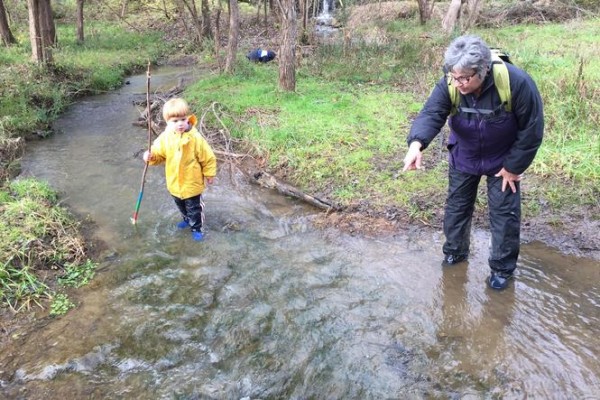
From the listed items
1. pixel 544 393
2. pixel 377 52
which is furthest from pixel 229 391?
pixel 377 52

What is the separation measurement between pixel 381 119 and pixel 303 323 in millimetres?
5095

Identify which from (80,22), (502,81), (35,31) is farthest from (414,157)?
(80,22)

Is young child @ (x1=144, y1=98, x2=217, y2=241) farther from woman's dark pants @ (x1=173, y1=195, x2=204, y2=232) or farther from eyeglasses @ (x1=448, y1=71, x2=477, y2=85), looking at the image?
eyeglasses @ (x1=448, y1=71, x2=477, y2=85)

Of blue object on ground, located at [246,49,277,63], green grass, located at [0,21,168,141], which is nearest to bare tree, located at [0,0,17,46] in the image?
green grass, located at [0,21,168,141]

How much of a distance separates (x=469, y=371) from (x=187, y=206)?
3.34 meters

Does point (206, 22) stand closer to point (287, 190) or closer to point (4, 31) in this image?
point (4, 31)

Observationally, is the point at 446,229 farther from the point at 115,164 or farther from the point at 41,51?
the point at 41,51

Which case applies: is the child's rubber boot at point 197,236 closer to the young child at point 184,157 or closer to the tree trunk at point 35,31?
the young child at point 184,157

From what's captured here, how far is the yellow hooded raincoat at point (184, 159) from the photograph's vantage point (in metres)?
4.79

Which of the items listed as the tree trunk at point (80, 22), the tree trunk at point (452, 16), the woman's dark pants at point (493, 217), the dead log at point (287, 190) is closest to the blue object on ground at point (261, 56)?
the tree trunk at point (452, 16)

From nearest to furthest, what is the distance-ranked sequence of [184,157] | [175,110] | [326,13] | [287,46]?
1. [175,110]
2. [184,157]
3. [287,46]
4. [326,13]

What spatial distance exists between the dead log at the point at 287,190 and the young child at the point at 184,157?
1.41 meters

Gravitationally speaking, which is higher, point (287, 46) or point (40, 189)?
point (287, 46)

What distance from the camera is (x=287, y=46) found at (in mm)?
9172
